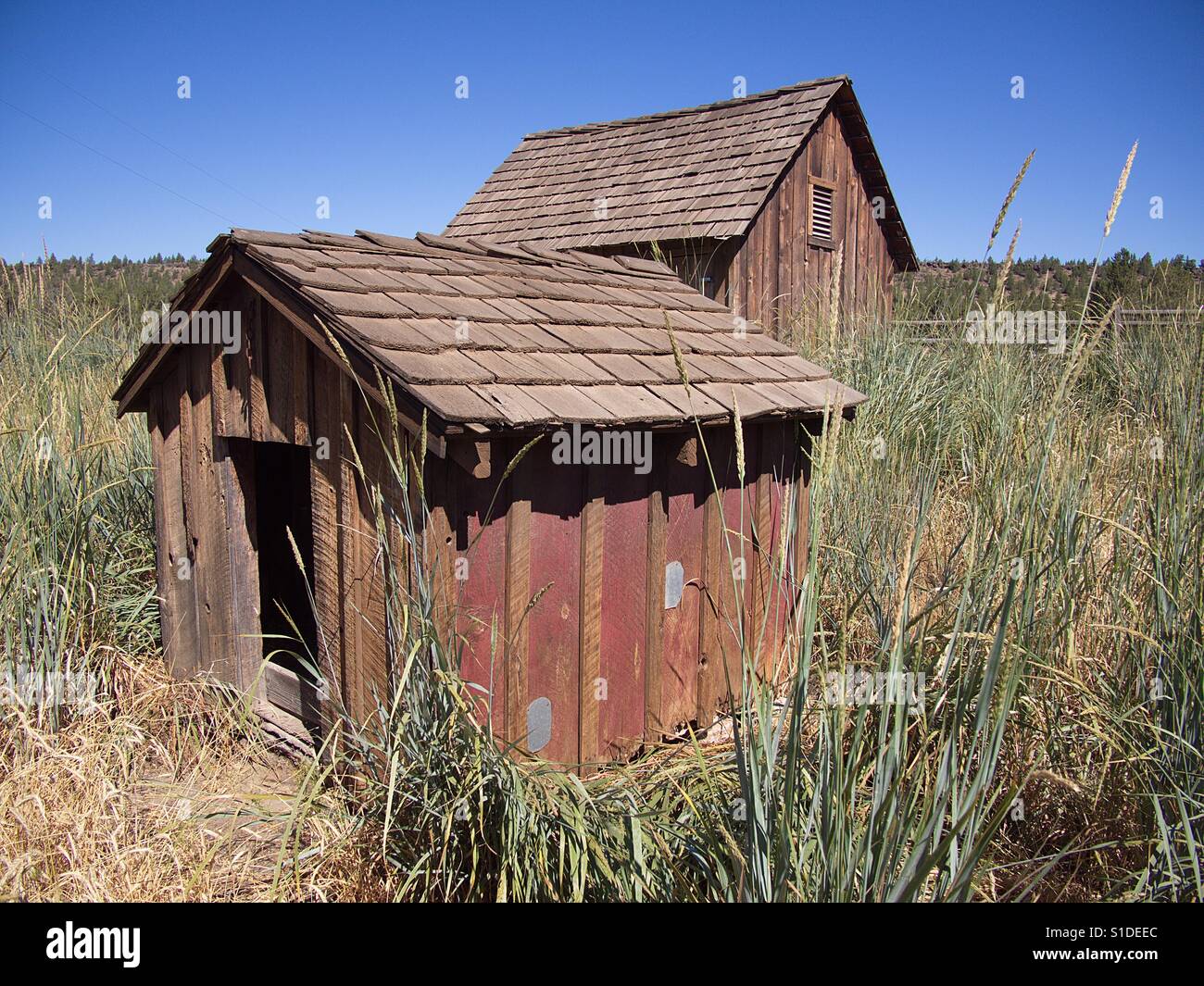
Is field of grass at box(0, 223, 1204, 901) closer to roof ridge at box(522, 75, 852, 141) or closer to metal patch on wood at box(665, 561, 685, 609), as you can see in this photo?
metal patch on wood at box(665, 561, 685, 609)

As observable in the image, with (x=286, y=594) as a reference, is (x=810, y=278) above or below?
above

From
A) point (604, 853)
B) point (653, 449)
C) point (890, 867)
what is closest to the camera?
point (890, 867)

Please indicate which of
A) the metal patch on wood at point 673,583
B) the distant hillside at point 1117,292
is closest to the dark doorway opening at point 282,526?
the metal patch on wood at point 673,583

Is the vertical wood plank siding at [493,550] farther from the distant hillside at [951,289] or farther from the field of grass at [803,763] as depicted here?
the distant hillside at [951,289]

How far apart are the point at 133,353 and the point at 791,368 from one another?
24.0ft

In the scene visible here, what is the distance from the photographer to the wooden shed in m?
3.08

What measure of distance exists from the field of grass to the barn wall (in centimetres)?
790

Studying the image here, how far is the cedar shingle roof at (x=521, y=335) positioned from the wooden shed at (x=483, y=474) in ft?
0.05

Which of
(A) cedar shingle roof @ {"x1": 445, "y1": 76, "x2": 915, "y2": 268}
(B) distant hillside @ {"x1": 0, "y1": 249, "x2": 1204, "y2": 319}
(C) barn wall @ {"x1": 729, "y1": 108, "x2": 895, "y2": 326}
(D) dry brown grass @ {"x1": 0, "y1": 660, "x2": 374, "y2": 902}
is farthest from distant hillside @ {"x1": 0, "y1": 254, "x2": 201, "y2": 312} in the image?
(C) barn wall @ {"x1": 729, "y1": 108, "x2": 895, "y2": 326}

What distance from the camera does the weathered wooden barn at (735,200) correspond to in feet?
37.8

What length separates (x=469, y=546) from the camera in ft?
10.0

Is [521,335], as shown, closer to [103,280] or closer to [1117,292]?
[1117,292]
